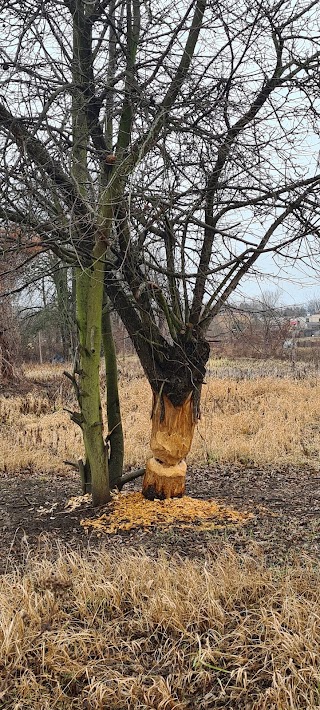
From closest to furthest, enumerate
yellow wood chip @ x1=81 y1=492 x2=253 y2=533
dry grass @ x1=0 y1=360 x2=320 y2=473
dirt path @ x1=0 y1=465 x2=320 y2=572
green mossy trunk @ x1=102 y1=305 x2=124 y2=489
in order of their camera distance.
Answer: dirt path @ x1=0 y1=465 x2=320 y2=572, yellow wood chip @ x1=81 y1=492 x2=253 y2=533, green mossy trunk @ x1=102 y1=305 x2=124 y2=489, dry grass @ x1=0 y1=360 x2=320 y2=473

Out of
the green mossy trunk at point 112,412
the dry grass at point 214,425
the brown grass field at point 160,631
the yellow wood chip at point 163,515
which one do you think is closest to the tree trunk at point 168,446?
the yellow wood chip at point 163,515

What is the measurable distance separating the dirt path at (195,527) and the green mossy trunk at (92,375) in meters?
0.34

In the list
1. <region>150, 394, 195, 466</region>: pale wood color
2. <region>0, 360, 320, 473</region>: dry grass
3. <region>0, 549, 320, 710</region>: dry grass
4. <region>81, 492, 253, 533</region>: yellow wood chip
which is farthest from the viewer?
<region>0, 360, 320, 473</region>: dry grass

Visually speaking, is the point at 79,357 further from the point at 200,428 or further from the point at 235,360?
the point at 235,360

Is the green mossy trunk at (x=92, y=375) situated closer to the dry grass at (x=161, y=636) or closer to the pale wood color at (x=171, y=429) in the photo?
the pale wood color at (x=171, y=429)

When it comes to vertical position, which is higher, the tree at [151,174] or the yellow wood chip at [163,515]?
the tree at [151,174]

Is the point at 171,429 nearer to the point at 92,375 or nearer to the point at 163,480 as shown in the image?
the point at 163,480

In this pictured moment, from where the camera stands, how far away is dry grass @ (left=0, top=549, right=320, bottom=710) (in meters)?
2.61

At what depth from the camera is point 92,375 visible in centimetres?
505

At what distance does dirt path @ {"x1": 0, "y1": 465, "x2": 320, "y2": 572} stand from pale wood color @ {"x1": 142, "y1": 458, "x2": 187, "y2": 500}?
554 millimetres

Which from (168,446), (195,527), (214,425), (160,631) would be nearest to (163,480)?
(168,446)

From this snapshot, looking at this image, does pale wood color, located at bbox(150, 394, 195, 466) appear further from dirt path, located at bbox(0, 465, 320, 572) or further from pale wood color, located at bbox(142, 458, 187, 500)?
dirt path, located at bbox(0, 465, 320, 572)

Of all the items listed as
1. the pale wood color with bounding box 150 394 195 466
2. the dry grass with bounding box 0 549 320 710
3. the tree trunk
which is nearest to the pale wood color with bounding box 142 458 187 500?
the tree trunk

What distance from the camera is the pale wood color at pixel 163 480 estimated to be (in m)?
5.27
